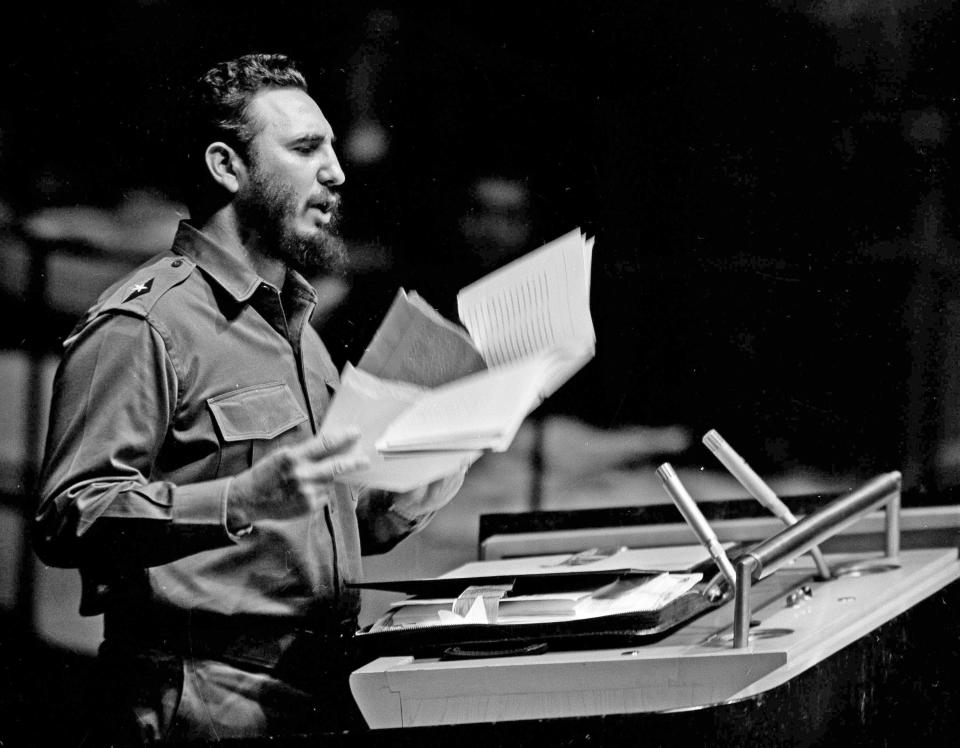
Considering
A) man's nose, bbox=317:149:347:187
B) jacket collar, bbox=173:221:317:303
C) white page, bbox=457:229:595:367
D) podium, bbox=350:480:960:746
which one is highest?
man's nose, bbox=317:149:347:187

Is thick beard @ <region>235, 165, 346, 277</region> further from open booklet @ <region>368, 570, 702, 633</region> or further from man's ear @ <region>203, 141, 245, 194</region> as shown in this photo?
open booklet @ <region>368, 570, 702, 633</region>

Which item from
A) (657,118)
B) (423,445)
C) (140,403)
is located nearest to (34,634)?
(140,403)

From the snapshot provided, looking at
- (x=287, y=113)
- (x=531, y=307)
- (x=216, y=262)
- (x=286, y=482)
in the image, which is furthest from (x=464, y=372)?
(x=287, y=113)

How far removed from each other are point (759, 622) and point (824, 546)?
1.99 ft

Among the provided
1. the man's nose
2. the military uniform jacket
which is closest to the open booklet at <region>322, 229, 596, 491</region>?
the military uniform jacket

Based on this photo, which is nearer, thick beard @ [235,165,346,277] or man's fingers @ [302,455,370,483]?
man's fingers @ [302,455,370,483]

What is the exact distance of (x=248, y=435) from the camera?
66.7 inches

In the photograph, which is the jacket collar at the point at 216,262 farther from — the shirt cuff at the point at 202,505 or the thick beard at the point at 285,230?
the shirt cuff at the point at 202,505

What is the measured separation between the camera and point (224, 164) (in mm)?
1783

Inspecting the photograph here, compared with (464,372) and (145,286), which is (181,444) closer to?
(145,286)

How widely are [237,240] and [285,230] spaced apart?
77mm

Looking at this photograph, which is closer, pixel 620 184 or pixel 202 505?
pixel 202 505

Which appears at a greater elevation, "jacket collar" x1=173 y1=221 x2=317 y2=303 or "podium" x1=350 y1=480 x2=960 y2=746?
"jacket collar" x1=173 y1=221 x2=317 y2=303

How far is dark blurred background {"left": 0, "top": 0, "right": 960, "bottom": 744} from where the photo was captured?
1764 mm
